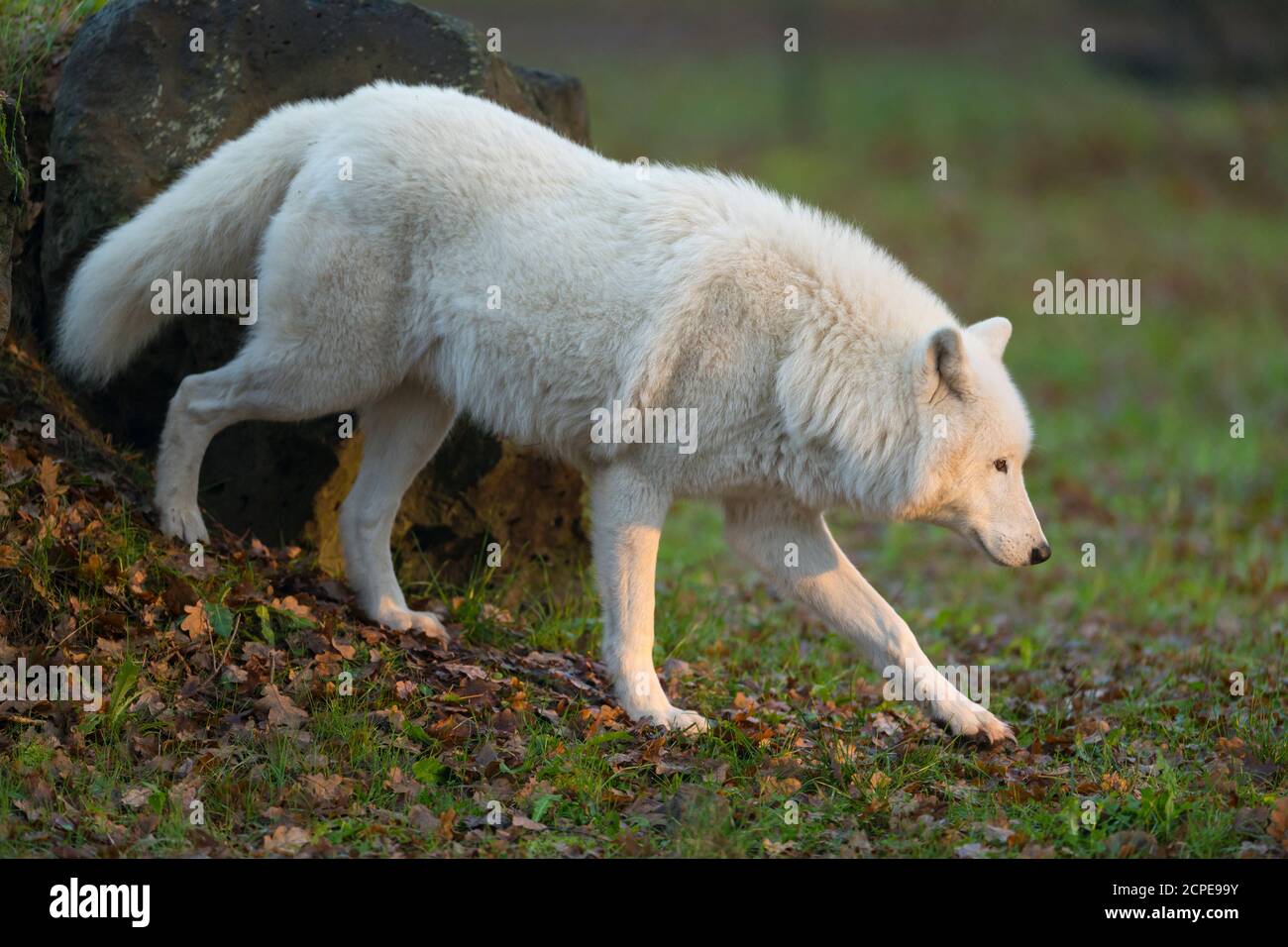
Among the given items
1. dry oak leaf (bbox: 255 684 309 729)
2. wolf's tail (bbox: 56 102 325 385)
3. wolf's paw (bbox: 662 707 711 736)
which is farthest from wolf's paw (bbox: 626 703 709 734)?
wolf's tail (bbox: 56 102 325 385)

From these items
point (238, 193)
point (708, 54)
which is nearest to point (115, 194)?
point (238, 193)

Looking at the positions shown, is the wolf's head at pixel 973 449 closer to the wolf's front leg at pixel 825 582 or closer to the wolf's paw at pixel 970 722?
the wolf's front leg at pixel 825 582

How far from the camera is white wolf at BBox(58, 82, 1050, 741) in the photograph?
Answer: 199 inches

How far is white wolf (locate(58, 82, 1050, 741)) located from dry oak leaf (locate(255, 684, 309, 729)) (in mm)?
901

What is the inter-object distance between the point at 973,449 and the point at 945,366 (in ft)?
1.14

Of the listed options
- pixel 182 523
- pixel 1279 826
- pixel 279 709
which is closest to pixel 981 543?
pixel 1279 826

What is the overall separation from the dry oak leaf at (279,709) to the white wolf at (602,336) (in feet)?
2.96

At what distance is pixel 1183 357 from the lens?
14867 mm

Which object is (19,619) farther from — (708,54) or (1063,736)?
(708,54)

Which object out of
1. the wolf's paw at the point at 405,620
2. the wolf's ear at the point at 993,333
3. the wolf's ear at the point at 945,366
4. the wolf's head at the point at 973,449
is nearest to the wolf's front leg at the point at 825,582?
the wolf's head at the point at 973,449

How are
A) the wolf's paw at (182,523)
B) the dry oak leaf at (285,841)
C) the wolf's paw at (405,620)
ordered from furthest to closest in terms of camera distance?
the wolf's paw at (405,620) < the wolf's paw at (182,523) < the dry oak leaf at (285,841)

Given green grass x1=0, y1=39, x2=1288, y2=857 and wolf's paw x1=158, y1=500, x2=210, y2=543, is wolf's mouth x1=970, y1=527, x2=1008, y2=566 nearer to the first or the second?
green grass x1=0, y1=39, x2=1288, y2=857

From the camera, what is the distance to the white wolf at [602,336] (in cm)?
505

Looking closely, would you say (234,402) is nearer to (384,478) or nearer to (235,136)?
(384,478)
